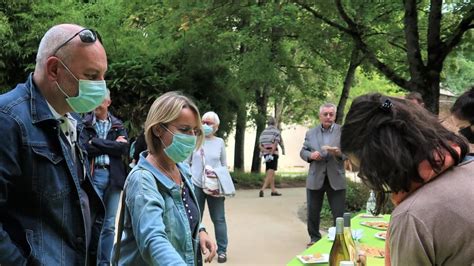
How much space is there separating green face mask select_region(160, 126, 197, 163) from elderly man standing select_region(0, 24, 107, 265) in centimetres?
53

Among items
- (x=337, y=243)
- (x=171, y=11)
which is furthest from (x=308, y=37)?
(x=337, y=243)

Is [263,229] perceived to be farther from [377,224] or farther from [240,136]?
[240,136]

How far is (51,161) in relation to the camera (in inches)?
76.0

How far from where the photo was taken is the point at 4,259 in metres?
1.76

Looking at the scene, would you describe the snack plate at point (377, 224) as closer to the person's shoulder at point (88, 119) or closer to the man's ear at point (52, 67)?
the man's ear at point (52, 67)

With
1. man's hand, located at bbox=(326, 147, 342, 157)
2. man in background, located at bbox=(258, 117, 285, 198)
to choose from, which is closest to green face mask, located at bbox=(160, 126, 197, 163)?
man's hand, located at bbox=(326, 147, 342, 157)

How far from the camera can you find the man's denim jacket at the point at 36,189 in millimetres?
1803

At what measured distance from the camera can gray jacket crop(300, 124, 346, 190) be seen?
6.53m

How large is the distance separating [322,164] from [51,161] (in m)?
5.01

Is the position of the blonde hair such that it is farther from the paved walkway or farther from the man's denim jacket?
the paved walkway

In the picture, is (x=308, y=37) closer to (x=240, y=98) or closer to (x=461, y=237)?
(x=240, y=98)

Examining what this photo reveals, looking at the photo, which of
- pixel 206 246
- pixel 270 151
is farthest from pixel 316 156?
pixel 270 151

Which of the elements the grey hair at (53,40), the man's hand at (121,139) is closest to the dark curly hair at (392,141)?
the grey hair at (53,40)

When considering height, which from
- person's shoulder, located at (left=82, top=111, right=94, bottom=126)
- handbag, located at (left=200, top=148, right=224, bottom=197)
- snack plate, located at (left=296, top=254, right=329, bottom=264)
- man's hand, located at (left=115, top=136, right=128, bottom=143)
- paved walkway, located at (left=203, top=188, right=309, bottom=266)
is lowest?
paved walkway, located at (left=203, top=188, right=309, bottom=266)
